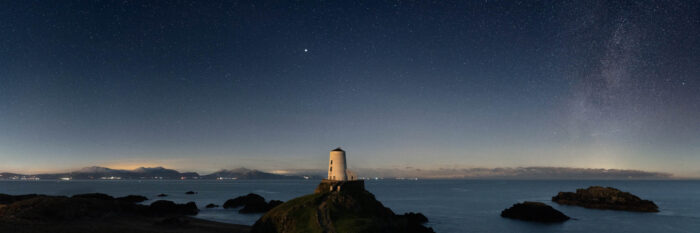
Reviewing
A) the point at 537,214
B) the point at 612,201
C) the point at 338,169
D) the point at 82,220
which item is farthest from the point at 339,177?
the point at 612,201

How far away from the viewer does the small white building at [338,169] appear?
4953 cm

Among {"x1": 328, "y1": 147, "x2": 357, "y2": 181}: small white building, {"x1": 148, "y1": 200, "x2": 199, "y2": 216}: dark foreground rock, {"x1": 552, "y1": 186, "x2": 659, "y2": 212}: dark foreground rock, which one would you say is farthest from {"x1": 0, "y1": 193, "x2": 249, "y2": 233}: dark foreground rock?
{"x1": 552, "y1": 186, "x2": 659, "y2": 212}: dark foreground rock

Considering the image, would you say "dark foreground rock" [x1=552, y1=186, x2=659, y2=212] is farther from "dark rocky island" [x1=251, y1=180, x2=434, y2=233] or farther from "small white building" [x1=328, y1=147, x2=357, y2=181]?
"small white building" [x1=328, y1=147, x2=357, y2=181]

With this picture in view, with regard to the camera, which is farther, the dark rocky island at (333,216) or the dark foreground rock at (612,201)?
the dark foreground rock at (612,201)

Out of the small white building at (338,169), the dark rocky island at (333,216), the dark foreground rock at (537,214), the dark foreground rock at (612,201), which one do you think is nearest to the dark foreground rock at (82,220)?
the dark rocky island at (333,216)

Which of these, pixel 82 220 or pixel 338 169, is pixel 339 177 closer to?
pixel 338 169

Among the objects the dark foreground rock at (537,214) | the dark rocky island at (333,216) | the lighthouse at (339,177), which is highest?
the lighthouse at (339,177)

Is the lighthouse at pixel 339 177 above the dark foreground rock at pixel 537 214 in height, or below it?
above

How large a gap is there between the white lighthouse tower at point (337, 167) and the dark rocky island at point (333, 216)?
2.14 metres

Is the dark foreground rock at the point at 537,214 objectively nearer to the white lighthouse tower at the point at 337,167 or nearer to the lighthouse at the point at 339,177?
the lighthouse at the point at 339,177

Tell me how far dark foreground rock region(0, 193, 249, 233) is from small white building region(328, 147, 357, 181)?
15.4m

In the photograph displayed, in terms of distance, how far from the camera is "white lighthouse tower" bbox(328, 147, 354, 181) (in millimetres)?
49531

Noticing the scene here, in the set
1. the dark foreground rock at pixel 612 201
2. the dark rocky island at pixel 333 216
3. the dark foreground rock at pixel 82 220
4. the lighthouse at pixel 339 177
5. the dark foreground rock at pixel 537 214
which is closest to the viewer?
the dark rocky island at pixel 333 216

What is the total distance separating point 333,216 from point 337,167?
1021cm
